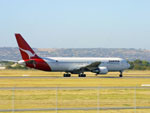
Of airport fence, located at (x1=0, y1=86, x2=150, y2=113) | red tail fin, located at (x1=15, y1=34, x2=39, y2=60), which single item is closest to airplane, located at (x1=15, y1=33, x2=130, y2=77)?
red tail fin, located at (x1=15, y1=34, x2=39, y2=60)

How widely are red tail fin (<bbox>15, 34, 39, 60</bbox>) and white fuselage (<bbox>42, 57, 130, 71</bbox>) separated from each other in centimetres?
260

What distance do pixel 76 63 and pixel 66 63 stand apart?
1997 mm

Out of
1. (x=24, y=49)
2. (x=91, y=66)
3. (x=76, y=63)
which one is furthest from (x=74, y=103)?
(x=76, y=63)

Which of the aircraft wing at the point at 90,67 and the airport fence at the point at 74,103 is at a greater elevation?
the aircraft wing at the point at 90,67

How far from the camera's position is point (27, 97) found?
105 ft

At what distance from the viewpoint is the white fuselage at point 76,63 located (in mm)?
64781

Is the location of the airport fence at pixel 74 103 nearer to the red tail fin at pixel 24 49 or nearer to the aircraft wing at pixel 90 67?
the red tail fin at pixel 24 49

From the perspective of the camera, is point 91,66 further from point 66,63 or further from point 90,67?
point 66,63

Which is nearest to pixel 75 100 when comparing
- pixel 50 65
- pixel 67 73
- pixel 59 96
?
pixel 59 96

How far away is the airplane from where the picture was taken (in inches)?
2482

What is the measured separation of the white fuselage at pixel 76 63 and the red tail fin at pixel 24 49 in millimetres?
2599

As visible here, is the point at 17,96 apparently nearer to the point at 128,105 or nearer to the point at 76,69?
the point at 128,105

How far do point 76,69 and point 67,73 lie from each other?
13.5 feet

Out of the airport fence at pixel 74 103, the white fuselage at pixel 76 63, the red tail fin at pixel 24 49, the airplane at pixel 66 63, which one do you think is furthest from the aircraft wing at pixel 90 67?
the airport fence at pixel 74 103
